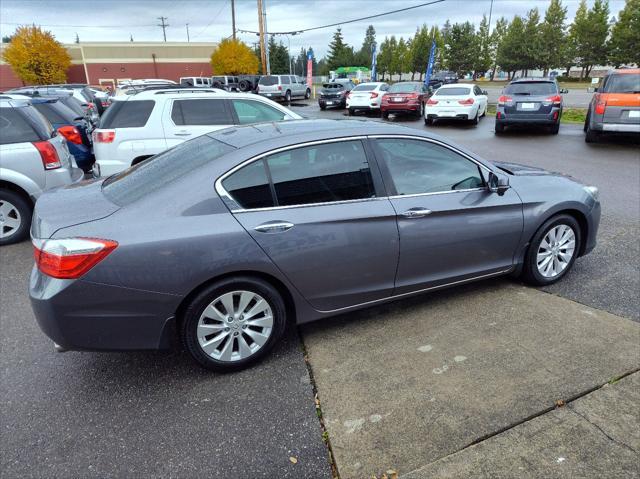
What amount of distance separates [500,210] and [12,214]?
5.68 metres

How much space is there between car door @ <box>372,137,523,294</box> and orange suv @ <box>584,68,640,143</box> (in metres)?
9.33

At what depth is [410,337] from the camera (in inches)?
136

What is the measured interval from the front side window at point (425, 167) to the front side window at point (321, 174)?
0.24 metres

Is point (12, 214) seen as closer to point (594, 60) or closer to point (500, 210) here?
point (500, 210)

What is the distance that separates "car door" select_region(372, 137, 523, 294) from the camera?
11.3ft

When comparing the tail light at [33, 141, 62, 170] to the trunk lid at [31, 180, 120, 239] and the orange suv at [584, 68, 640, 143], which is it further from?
the orange suv at [584, 68, 640, 143]

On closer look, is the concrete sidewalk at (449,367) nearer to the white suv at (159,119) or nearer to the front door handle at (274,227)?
the front door handle at (274,227)

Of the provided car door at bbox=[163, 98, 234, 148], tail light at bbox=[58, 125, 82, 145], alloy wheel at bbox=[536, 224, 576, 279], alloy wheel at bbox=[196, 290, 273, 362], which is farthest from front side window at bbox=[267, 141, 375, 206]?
tail light at bbox=[58, 125, 82, 145]

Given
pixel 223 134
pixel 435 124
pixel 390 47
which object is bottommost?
pixel 435 124

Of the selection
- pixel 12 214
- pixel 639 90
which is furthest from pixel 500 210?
pixel 639 90

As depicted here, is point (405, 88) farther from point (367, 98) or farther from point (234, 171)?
point (234, 171)

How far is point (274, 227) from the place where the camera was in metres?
2.97

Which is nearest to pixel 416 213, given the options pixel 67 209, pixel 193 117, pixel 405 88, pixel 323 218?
pixel 323 218

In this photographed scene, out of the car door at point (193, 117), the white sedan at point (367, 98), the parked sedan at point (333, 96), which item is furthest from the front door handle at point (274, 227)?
the parked sedan at point (333, 96)
